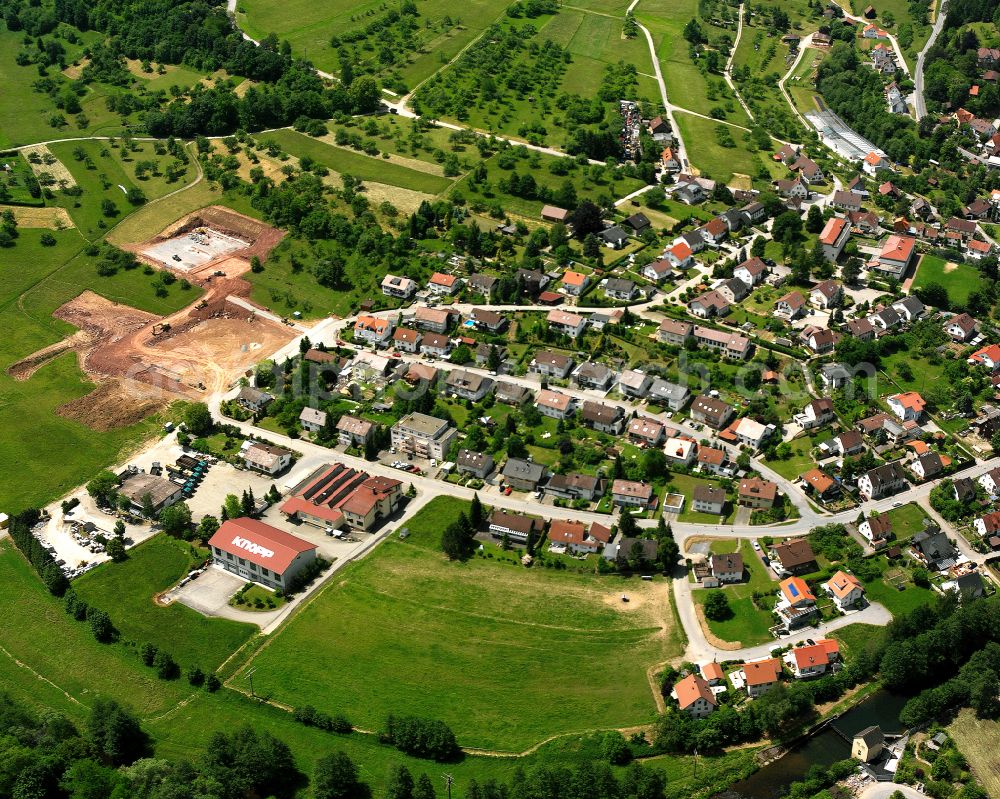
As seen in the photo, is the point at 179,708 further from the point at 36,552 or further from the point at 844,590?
the point at 844,590

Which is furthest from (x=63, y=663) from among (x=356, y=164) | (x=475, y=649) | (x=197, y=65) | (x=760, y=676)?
(x=197, y=65)

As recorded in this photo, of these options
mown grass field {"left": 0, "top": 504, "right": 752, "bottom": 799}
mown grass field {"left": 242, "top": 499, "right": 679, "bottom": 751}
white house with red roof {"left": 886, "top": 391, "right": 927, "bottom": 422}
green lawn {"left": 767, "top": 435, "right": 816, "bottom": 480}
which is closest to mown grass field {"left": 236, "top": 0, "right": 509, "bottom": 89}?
green lawn {"left": 767, "top": 435, "right": 816, "bottom": 480}

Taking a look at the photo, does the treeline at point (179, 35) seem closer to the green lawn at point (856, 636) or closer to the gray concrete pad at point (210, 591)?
the gray concrete pad at point (210, 591)

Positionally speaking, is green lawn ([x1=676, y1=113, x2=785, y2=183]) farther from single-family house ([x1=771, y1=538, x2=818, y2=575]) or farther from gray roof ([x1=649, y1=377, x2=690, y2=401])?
single-family house ([x1=771, y1=538, x2=818, y2=575])

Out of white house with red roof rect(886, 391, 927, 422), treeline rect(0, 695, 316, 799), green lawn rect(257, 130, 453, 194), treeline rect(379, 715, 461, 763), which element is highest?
white house with red roof rect(886, 391, 927, 422)

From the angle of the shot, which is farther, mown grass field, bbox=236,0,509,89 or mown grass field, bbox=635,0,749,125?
mown grass field, bbox=236,0,509,89

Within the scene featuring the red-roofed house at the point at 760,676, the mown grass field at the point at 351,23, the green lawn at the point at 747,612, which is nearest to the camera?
the red-roofed house at the point at 760,676

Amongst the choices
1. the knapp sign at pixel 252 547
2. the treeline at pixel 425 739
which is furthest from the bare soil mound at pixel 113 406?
the treeline at pixel 425 739

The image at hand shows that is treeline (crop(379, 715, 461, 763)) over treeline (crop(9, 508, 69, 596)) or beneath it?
over
